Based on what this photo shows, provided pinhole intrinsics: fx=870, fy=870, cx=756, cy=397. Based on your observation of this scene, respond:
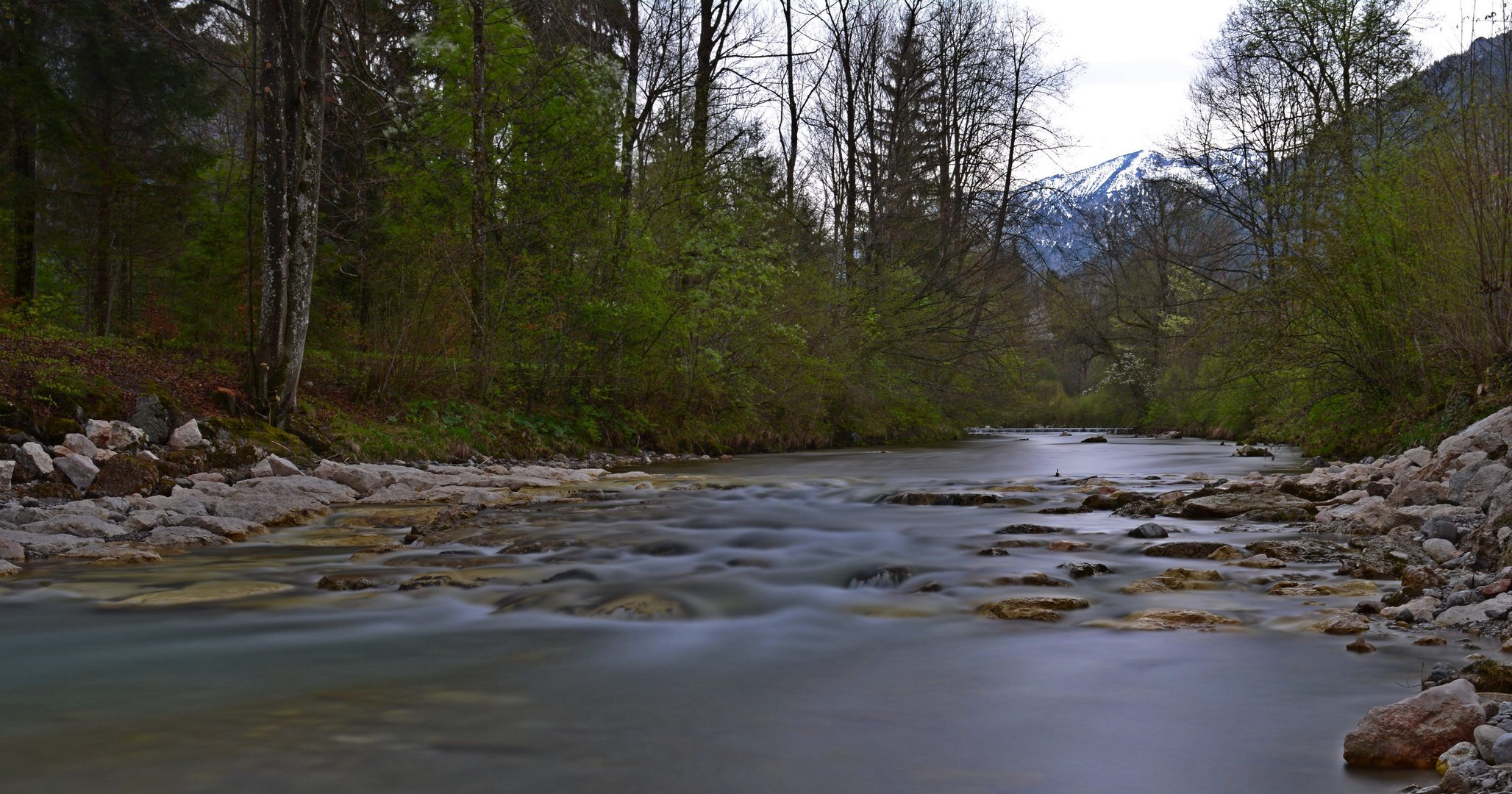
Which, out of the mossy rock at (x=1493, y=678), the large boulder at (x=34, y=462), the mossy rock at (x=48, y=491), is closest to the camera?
the mossy rock at (x=1493, y=678)

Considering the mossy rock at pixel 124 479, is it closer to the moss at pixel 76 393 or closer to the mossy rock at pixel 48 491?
the mossy rock at pixel 48 491

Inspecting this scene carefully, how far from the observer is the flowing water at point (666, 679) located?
2.69 m

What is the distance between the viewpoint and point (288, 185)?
10195mm

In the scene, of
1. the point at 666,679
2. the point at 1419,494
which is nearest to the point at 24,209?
the point at 666,679

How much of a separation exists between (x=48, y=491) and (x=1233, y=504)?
10.2 m

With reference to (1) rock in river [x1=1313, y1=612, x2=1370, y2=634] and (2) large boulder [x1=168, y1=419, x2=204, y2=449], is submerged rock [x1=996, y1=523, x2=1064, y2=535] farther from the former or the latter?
(2) large boulder [x1=168, y1=419, x2=204, y2=449]

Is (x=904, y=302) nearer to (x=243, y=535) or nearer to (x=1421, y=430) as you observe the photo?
(x=1421, y=430)

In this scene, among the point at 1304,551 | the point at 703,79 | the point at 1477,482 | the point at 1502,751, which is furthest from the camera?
the point at 703,79

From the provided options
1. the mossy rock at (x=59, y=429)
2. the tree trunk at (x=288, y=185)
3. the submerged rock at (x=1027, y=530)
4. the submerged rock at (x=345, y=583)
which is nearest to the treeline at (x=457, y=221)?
the tree trunk at (x=288, y=185)

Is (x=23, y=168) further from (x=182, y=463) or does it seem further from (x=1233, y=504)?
(x=1233, y=504)

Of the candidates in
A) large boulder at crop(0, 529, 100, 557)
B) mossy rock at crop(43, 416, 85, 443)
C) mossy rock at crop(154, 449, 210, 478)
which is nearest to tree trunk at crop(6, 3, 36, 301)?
mossy rock at crop(43, 416, 85, 443)

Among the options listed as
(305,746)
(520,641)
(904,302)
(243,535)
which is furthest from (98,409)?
(904,302)

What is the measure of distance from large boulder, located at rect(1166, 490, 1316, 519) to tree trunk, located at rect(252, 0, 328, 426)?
31.7ft

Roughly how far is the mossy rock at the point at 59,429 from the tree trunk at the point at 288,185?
209 centimetres
